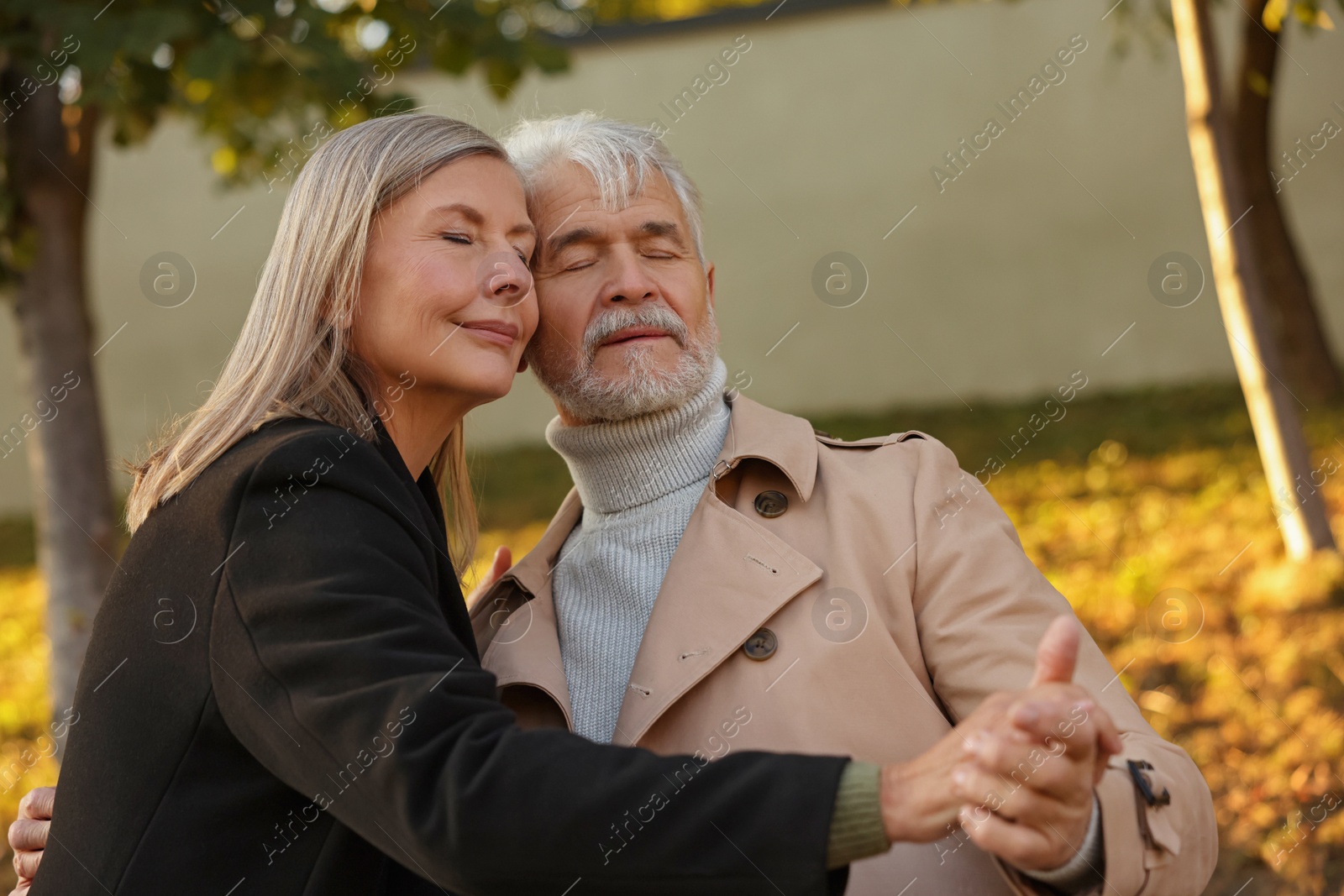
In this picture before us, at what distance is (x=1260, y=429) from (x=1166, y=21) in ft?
6.91

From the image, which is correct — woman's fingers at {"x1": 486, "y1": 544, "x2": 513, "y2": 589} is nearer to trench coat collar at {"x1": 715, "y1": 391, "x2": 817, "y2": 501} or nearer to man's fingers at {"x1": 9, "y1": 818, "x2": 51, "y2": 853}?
trench coat collar at {"x1": 715, "y1": 391, "x2": 817, "y2": 501}

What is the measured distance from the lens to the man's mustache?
2.73 m

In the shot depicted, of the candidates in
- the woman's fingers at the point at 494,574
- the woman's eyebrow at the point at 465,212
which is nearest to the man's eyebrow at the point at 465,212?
the woman's eyebrow at the point at 465,212

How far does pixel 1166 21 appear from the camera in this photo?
5.98 m

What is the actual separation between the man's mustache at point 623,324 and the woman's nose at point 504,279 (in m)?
0.32

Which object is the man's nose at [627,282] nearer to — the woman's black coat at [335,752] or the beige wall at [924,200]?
the woman's black coat at [335,752]

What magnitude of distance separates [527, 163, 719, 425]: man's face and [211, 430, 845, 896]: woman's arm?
1.05 meters

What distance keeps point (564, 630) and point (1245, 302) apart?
12.0 ft

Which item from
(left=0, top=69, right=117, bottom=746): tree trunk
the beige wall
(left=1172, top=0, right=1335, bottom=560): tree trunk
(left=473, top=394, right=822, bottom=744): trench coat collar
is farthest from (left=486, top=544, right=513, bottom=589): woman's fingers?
the beige wall

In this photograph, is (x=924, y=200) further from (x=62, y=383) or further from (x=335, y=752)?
(x=335, y=752)

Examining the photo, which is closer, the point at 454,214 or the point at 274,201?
the point at 454,214

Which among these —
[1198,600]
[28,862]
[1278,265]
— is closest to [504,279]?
[28,862]

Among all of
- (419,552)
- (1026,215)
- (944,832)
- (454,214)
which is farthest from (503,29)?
(1026,215)

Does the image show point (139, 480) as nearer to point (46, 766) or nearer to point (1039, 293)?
point (46, 766)
